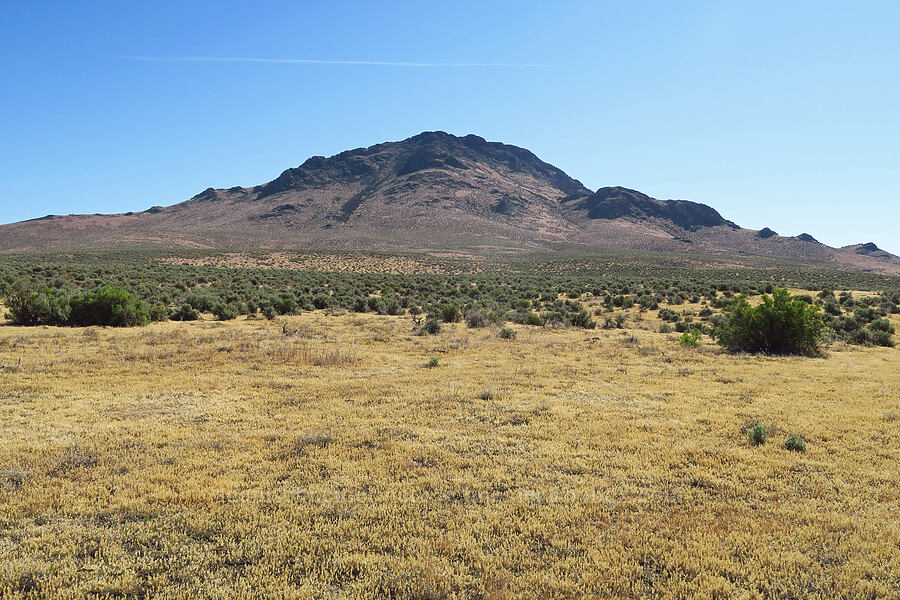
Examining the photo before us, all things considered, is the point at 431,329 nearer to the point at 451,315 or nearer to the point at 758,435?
the point at 451,315

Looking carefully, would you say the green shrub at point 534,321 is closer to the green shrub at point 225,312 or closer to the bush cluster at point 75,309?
the green shrub at point 225,312

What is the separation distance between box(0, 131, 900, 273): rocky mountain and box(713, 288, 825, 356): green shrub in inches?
3388

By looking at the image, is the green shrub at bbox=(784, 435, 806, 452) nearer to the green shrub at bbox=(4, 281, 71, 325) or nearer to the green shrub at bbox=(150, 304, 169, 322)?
the green shrub at bbox=(150, 304, 169, 322)

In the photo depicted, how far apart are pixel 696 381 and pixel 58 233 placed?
476 ft

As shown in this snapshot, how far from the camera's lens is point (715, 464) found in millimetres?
6883

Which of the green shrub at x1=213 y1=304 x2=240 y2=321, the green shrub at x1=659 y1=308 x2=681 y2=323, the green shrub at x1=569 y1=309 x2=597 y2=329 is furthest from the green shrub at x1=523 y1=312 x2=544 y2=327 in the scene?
the green shrub at x1=213 y1=304 x2=240 y2=321

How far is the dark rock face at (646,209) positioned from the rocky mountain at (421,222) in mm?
461

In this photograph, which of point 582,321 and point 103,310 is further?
point 582,321

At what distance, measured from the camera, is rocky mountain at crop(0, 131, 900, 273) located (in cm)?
11081

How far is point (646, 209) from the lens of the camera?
180 metres

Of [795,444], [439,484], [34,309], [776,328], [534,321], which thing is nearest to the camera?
[439,484]

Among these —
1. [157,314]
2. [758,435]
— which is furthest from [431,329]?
[758,435]

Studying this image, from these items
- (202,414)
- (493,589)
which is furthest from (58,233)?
(493,589)

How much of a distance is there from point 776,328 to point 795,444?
10.9 metres
